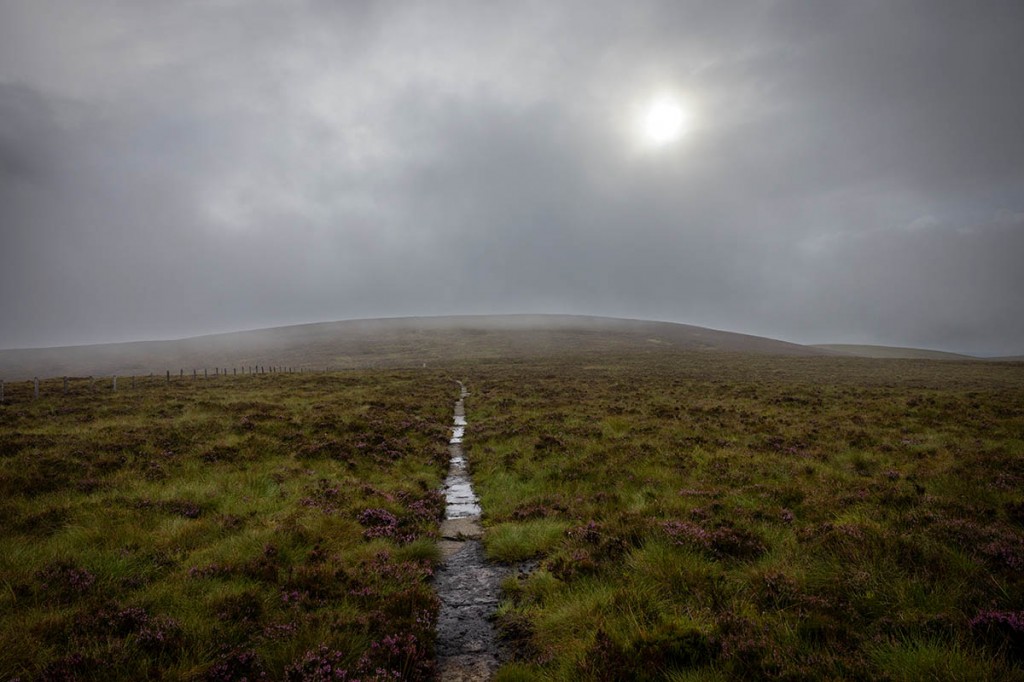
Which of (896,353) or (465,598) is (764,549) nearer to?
(465,598)

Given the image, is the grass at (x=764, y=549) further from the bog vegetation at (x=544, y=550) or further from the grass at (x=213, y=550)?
the grass at (x=213, y=550)

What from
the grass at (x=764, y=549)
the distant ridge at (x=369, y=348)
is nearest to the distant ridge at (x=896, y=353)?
the distant ridge at (x=369, y=348)

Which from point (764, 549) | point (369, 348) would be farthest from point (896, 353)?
point (764, 549)

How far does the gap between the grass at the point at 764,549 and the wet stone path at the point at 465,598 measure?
364mm

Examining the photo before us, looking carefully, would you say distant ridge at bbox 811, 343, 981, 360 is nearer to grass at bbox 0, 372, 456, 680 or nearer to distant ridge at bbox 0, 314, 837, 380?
distant ridge at bbox 0, 314, 837, 380

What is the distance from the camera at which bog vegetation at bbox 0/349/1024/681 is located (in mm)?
5566

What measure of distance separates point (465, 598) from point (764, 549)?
18.0 feet

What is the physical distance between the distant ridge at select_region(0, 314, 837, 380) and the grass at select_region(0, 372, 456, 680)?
212 feet

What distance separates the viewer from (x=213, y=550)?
28.8 feet

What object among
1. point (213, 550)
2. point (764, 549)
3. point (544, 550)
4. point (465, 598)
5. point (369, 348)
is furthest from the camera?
point (369, 348)

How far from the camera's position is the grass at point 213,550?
579 centimetres

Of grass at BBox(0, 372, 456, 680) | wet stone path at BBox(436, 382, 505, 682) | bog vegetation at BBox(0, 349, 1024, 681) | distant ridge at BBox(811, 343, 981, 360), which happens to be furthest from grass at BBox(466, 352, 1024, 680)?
distant ridge at BBox(811, 343, 981, 360)

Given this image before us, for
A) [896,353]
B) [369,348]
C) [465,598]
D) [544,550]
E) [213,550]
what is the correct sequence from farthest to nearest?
[896,353]
[369,348]
[544,550]
[213,550]
[465,598]

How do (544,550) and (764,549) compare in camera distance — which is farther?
(544,550)
